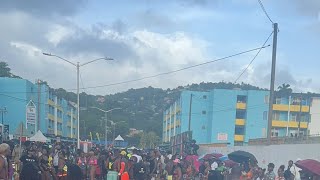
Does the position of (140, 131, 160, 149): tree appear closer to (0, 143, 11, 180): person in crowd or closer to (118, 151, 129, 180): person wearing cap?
(118, 151, 129, 180): person wearing cap

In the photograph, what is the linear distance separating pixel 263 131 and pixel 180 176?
2358 inches

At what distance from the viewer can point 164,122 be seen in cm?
10319

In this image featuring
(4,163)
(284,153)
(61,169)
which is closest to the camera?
(4,163)

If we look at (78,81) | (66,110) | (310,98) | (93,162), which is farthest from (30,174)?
(66,110)

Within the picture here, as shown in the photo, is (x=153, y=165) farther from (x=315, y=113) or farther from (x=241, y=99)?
(x=315, y=113)


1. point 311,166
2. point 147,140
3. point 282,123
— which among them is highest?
point 311,166

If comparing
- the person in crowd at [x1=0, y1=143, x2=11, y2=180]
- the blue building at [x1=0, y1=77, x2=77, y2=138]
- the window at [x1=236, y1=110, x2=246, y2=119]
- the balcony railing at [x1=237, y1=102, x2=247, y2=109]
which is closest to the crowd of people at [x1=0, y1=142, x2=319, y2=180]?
the person in crowd at [x1=0, y1=143, x2=11, y2=180]

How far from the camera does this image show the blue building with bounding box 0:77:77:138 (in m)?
62.1

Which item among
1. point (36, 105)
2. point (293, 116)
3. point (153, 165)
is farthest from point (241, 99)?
point (153, 165)

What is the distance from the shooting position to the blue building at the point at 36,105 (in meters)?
62.1

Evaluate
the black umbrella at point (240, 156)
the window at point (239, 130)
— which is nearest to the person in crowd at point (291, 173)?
the black umbrella at point (240, 156)

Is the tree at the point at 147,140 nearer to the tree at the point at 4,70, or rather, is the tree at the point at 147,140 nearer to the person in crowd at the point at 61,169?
the tree at the point at 4,70

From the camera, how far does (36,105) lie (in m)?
60.8

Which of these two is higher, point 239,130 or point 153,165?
point 153,165
